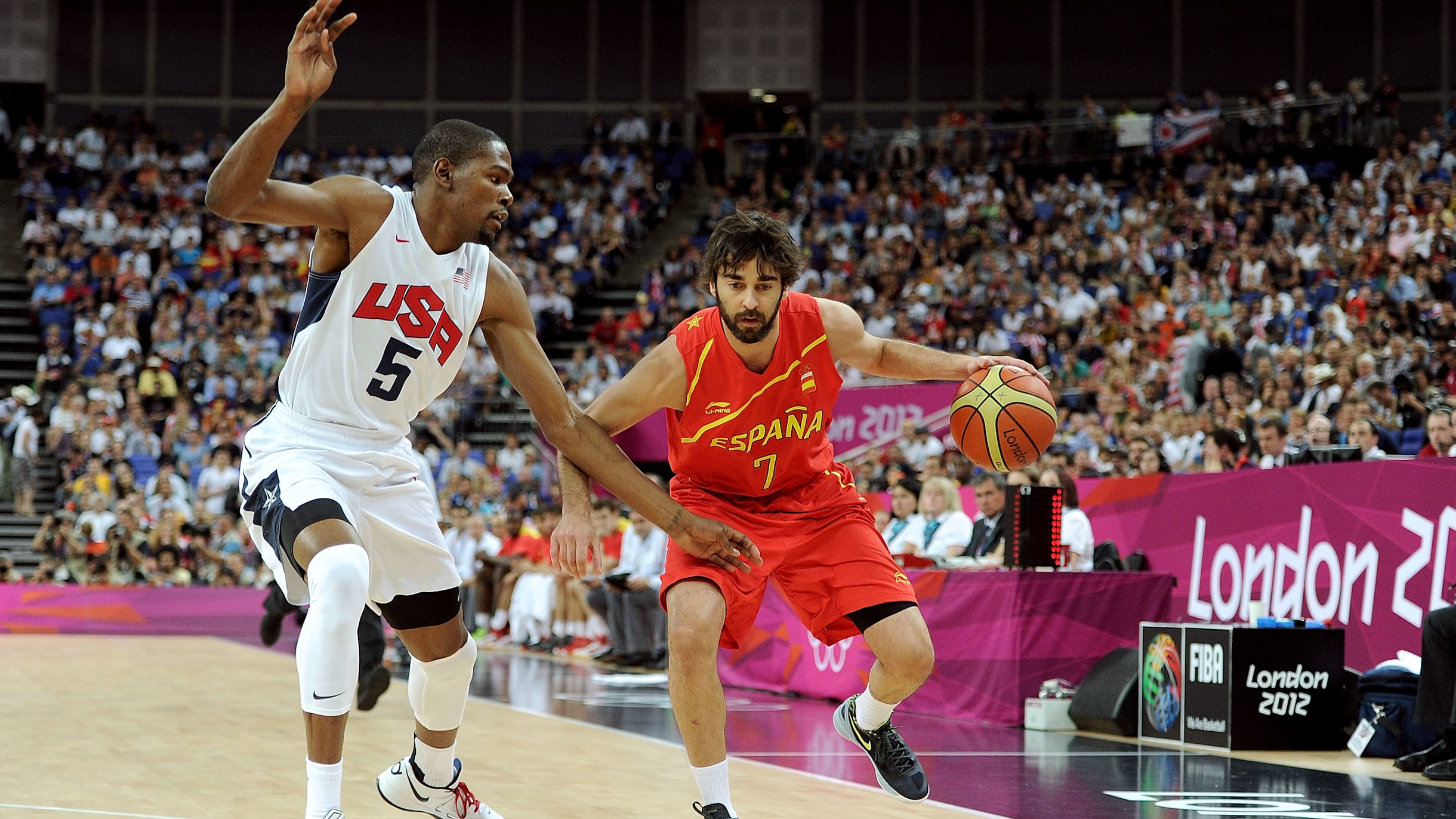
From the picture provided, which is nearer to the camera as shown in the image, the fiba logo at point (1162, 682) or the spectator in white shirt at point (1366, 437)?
the fiba logo at point (1162, 682)

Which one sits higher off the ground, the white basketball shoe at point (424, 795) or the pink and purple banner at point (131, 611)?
the white basketball shoe at point (424, 795)

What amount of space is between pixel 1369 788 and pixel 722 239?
4.07 m

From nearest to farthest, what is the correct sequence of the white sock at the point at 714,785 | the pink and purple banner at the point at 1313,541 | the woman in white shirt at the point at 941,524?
the white sock at the point at 714,785
the pink and purple banner at the point at 1313,541
the woman in white shirt at the point at 941,524

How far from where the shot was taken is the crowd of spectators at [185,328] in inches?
738

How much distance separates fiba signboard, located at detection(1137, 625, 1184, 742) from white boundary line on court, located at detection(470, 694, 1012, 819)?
1985 mm

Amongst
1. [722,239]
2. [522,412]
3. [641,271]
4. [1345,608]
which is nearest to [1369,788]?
[1345,608]

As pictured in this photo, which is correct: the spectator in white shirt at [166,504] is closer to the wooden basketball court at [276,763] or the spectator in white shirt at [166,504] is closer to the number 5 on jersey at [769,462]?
the wooden basketball court at [276,763]

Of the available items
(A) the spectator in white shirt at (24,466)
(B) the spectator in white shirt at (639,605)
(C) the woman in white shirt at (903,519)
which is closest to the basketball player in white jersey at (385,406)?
(C) the woman in white shirt at (903,519)

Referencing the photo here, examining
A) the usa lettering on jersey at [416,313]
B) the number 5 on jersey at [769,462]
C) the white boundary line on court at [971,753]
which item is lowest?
the white boundary line on court at [971,753]

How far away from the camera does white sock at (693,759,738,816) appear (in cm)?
458

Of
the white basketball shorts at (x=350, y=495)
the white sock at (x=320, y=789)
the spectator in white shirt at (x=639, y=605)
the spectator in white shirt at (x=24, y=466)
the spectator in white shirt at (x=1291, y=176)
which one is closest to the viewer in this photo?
the white sock at (x=320, y=789)

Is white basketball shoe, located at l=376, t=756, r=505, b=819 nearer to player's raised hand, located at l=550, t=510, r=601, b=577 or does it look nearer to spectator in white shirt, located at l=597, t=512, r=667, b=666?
player's raised hand, located at l=550, t=510, r=601, b=577

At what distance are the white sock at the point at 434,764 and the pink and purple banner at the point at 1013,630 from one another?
4.17 meters

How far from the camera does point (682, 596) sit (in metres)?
4.65
